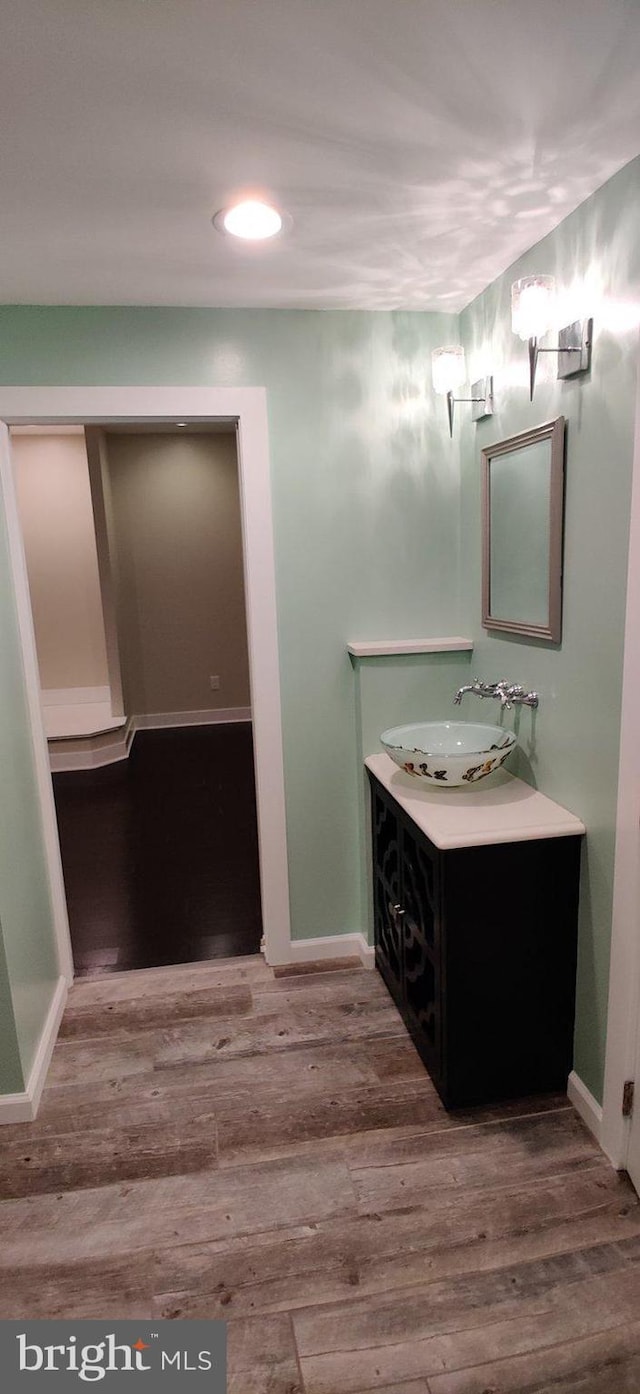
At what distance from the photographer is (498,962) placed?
1799 millimetres

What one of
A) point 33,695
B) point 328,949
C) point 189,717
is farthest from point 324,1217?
point 189,717

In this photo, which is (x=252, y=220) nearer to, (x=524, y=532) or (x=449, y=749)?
(x=524, y=532)

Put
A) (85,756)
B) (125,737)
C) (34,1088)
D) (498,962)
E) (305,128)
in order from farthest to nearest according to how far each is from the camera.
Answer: (125,737) < (85,756) < (34,1088) < (498,962) < (305,128)

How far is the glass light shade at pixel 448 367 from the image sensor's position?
2137 mm

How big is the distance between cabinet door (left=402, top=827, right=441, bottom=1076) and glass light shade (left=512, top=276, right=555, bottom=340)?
1278 millimetres

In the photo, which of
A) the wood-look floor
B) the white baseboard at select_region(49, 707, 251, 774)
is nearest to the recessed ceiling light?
the wood-look floor

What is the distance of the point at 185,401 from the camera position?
2242 mm

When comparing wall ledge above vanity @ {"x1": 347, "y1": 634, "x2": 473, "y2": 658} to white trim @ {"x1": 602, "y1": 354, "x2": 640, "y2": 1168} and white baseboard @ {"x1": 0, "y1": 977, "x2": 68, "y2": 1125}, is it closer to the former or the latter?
white trim @ {"x1": 602, "y1": 354, "x2": 640, "y2": 1168}

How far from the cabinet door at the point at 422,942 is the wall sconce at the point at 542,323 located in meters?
1.23

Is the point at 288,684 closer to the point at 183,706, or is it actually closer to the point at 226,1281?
the point at 226,1281

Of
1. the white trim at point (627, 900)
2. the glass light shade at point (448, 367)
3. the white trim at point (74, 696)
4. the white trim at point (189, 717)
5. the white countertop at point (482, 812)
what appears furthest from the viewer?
the white trim at point (189, 717)

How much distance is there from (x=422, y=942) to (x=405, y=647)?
979 millimetres

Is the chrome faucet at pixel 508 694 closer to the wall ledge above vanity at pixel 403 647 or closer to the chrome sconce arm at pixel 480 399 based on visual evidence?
the wall ledge above vanity at pixel 403 647

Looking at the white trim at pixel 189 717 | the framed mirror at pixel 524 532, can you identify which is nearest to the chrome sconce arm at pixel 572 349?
the framed mirror at pixel 524 532
